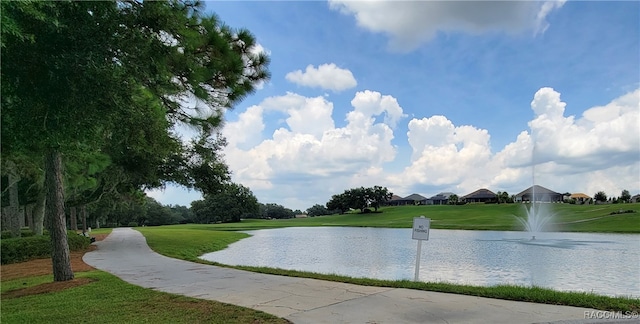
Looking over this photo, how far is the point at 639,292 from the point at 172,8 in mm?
10386

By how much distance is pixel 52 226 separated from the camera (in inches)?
415

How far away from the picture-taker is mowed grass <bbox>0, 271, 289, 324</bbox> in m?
6.22

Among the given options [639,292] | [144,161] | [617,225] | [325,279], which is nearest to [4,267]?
[144,161]

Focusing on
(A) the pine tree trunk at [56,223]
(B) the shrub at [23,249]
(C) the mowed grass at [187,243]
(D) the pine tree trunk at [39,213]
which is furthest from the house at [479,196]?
(A) the pine tree trunk at [56,223]

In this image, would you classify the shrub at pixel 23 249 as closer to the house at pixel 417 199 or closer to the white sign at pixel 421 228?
the white sign at pixel 421 228

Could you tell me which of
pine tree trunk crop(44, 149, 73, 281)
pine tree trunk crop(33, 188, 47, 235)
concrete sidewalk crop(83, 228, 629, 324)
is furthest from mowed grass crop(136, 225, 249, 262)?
concrete sidewalk crop(83, 228, 629, 324)

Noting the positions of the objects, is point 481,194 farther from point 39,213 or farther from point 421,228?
point 421,228

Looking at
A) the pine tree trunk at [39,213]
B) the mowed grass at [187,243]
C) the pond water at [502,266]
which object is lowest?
the mowed grass at [187,243]

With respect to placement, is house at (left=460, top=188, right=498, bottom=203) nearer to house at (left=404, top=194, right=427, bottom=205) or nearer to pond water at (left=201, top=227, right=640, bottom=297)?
house at (left=404, top=194, right=427, bottom=205)

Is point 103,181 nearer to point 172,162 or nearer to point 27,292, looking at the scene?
point 172,162

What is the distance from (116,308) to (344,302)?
3.83 m

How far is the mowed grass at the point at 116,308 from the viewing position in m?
6.22

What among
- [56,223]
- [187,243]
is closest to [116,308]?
[56,223]

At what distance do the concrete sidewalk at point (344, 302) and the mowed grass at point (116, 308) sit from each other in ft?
1.45
